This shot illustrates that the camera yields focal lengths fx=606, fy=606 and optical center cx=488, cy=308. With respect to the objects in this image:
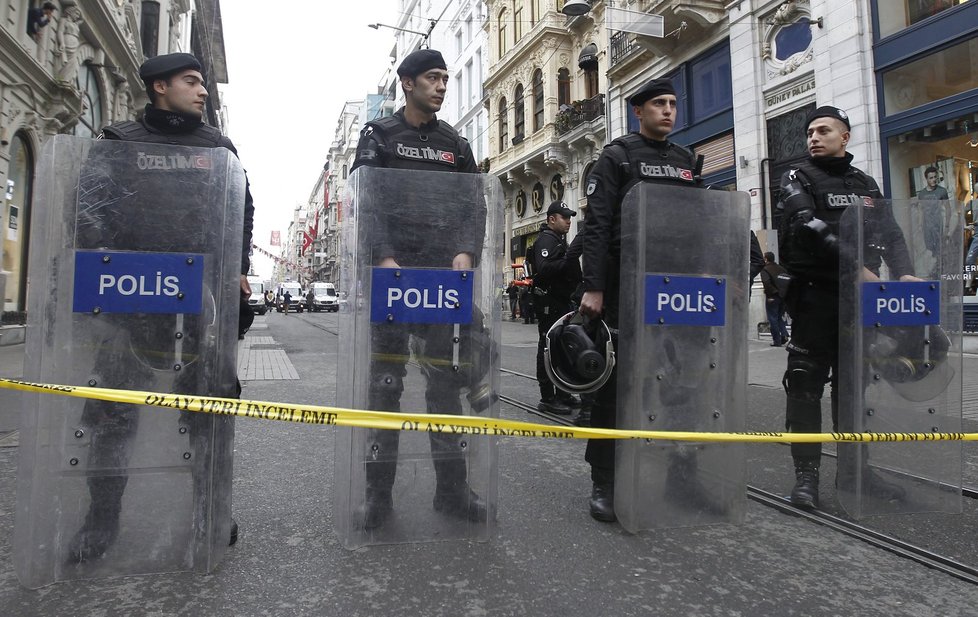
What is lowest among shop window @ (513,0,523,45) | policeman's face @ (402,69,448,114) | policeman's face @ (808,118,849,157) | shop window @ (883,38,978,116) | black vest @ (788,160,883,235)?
black vest @ (788,160,883,235)

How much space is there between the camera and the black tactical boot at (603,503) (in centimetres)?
260

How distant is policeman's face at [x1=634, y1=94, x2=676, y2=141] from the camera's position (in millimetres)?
2797

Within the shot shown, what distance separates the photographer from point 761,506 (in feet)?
9.36

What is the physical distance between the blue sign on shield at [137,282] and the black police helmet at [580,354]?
4.94 ft

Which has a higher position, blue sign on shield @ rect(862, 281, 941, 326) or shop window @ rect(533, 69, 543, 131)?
shop window @ rect(533, 69, 543, 131)

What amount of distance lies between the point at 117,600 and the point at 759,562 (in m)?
2.15

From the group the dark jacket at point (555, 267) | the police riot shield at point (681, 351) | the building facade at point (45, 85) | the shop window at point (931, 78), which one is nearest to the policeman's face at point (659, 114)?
the police riot shield at point (681, 351)

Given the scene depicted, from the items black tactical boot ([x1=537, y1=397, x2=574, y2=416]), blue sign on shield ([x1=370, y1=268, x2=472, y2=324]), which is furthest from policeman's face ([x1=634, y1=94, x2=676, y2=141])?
black tactical boot ([x1=537, y1=397, x2=574, y2=416])

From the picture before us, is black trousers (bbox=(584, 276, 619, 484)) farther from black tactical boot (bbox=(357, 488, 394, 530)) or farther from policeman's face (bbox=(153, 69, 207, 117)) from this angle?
policeman's face (bbox=(153, 69, 207, 117))

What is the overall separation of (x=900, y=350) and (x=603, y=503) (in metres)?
1.51

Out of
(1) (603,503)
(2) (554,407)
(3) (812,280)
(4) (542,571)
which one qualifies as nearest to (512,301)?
(2) (554,407)

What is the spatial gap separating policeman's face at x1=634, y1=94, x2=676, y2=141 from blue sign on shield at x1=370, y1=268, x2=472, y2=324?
123cm

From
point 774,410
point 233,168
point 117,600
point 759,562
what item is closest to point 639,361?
point 759,562

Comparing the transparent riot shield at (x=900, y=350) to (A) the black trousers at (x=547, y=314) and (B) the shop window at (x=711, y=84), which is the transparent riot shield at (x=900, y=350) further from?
(B) the shop window at (x=711, y=84)
